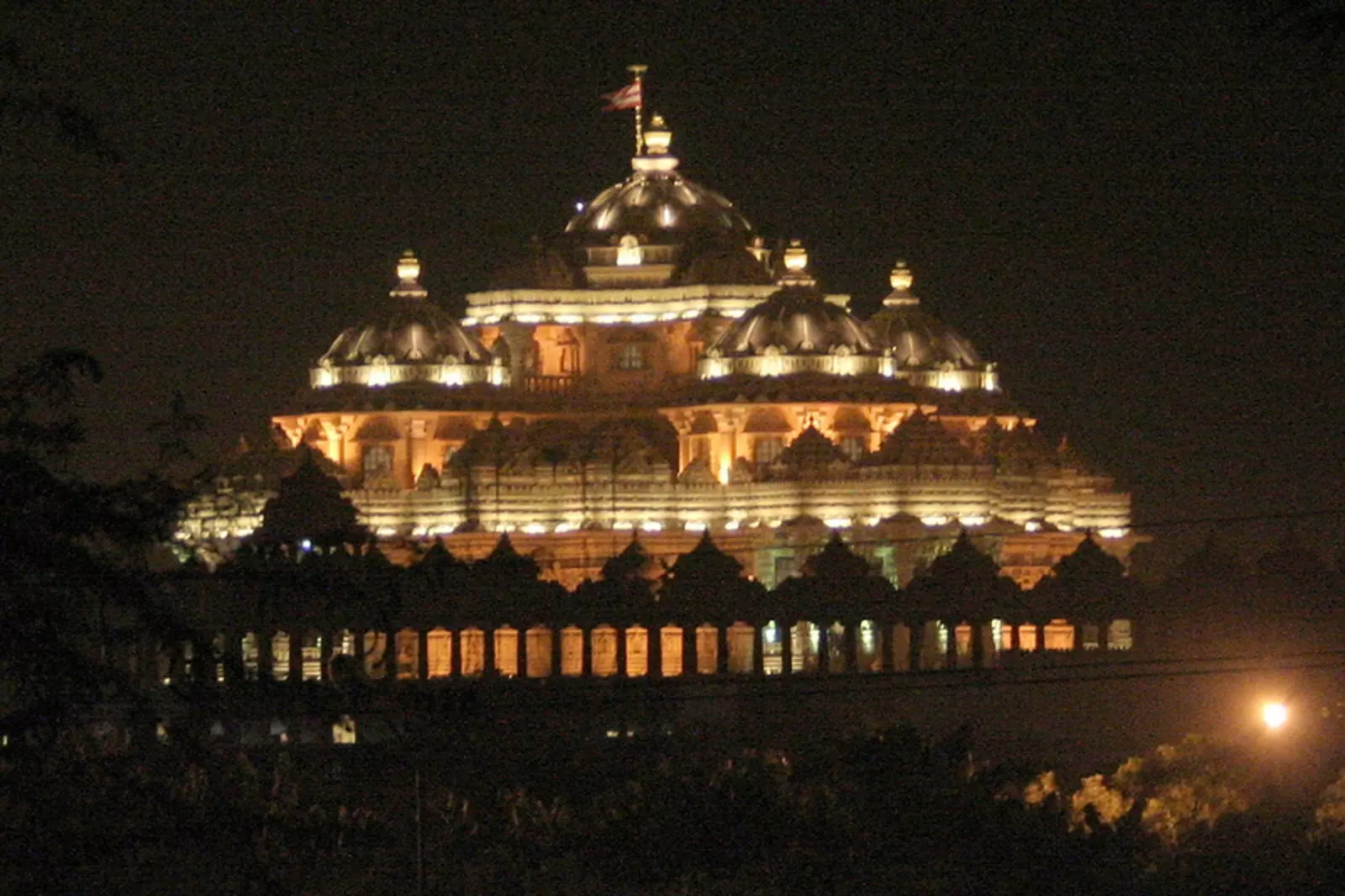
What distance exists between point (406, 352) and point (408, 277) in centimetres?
230

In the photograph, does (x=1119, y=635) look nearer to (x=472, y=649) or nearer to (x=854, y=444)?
(x=854, y=444)

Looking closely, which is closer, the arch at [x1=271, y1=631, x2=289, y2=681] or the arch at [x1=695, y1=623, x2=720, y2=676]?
the arch at [x1=271, y1=631, x2=289, y2=681]

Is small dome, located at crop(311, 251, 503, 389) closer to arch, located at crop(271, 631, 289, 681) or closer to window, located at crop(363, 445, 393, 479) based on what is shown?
window, located at crop(363, 445, 393, 479)

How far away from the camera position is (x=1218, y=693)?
67188 millimetres

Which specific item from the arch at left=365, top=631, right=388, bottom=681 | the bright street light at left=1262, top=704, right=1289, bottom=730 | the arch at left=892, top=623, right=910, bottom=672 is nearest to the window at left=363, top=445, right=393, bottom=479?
the arch at left=365, top=631, right=388, bottom=681

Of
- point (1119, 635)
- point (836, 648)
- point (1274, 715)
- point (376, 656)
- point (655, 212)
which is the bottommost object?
point (1274, 715)

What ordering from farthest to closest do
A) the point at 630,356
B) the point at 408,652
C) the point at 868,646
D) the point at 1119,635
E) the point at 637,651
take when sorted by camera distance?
1. the point at 630,356
2. the point at 1119,635
3. the point at 868,646
4. the point at 637,651
5. the point at 408,652

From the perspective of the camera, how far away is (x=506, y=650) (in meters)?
74.4

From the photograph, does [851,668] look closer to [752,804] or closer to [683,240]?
[683,240]

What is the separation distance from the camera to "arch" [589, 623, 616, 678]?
74.3 m

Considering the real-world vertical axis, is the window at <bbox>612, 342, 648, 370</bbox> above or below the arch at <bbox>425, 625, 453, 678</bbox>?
above

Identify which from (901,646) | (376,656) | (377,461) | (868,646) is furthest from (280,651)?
(901,646)

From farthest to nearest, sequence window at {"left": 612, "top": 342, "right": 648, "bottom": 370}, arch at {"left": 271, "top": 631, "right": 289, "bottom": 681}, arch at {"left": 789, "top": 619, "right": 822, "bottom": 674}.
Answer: window at {"left": 612, "top": 342, "right": 648, "bottom": 370}
arch at {"left": 789, "top": 619, "right": 822, "bottom": 674}
arch at {"left": 271, "top": 631, "right": 289, "bottom": 681}

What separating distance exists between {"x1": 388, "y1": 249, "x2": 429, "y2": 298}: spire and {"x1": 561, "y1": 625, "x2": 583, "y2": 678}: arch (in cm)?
894
